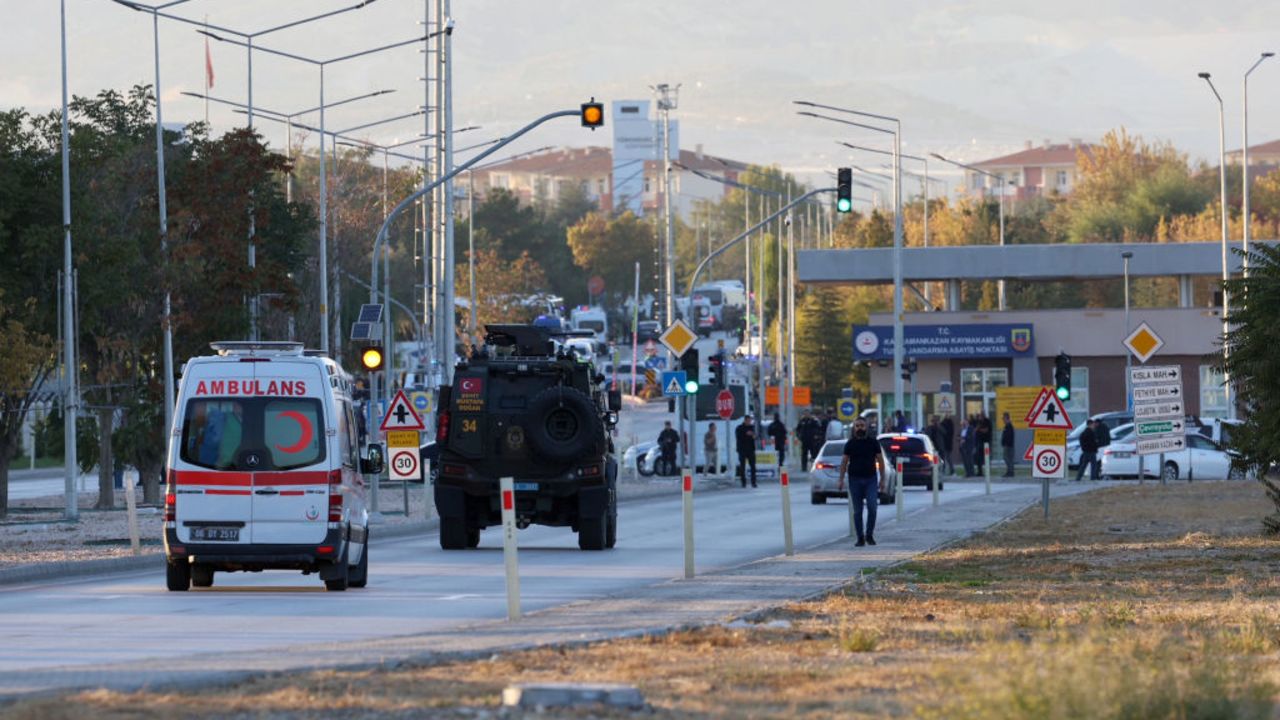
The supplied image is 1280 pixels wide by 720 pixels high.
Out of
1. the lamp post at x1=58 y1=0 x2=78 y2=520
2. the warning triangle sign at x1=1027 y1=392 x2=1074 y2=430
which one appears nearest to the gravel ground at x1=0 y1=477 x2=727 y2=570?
the lamp post at x1=58 y1=0 x2=78 y2=520

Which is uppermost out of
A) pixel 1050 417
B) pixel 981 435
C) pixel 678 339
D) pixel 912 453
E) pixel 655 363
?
pixel 655 363

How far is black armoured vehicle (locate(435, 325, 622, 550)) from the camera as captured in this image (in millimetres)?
29766

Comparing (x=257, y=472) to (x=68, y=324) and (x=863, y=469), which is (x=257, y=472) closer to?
(x=863, y=469)

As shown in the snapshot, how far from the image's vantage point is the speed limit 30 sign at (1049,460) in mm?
36000

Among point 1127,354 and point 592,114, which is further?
point 1127,354

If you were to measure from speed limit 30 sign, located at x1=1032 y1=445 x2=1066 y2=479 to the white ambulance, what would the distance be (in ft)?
52.9

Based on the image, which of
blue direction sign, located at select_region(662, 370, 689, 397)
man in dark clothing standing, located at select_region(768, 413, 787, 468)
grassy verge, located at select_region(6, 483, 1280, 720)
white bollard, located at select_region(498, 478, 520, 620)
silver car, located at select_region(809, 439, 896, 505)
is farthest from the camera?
man in dark clothing standing, located at select_region(768, 413, 787, 468)

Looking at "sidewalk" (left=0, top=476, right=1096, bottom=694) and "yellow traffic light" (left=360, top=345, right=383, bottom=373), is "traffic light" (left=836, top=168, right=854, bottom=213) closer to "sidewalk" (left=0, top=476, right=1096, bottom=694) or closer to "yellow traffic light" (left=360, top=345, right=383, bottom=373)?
"yellow traffic light" (left=360, top=345, right=383, bottom=373)

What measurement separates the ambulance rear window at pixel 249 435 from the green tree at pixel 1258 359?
459 inches

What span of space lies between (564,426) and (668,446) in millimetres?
34940

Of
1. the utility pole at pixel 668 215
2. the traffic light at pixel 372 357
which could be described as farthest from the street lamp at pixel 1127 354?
the traffic light at pixel 372 357

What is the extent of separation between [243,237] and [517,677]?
3496 cm

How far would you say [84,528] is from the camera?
35.5 m

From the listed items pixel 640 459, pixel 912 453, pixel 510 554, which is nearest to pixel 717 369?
pixel 912 453
